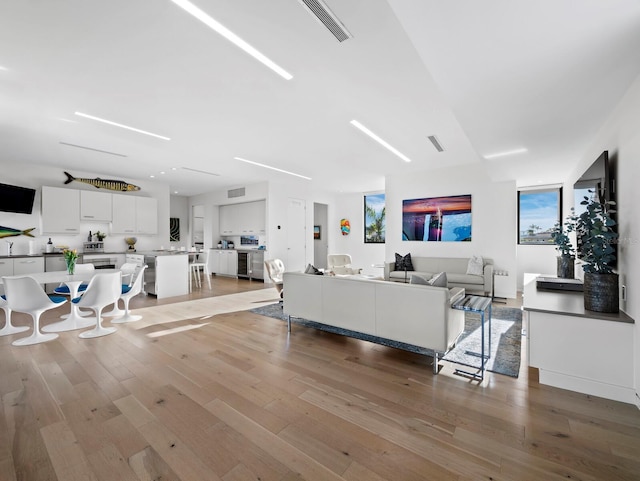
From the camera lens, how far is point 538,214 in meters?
6.71

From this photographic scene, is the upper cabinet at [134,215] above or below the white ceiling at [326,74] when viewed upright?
below

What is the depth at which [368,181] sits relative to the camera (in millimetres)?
8172

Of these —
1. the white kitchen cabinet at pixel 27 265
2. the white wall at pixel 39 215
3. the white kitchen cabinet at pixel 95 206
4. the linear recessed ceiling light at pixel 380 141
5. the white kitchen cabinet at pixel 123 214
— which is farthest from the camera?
the white kitchen cabinet at pixel 123 214

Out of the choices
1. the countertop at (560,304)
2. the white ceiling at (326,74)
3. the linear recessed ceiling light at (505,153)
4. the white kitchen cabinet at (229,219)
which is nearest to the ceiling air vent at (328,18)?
the white ceiling at (326,74)

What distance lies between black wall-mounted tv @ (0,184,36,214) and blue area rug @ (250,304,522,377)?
5.67 metres

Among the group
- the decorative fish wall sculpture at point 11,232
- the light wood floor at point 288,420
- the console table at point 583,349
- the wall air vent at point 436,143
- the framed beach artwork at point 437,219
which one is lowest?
the light wood floor at point 288,420

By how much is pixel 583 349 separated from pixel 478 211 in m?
4.51

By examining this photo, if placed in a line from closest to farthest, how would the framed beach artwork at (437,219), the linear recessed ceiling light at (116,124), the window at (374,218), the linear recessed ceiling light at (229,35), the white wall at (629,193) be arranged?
1. the linear recessed ceiling light at (229,35)
2. the white wall at (629,193)
3. the linear recessed ceiling light at (116,124)
4. the framed beach artwork at (437,219)
5. the window at (374,218)

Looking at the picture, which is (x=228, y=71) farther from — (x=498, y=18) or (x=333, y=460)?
(x=333, y=460)

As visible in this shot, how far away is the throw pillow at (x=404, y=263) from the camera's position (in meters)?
6.70

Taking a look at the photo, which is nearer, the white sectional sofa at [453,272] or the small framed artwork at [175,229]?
the white sectional sofa at [453,272]

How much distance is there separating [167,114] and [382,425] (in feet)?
13.9

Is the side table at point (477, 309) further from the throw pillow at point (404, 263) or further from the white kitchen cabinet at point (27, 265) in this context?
the white kitchen cabinet at point (27, 265)

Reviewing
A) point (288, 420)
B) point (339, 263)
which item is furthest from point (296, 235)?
point (288, 420)
